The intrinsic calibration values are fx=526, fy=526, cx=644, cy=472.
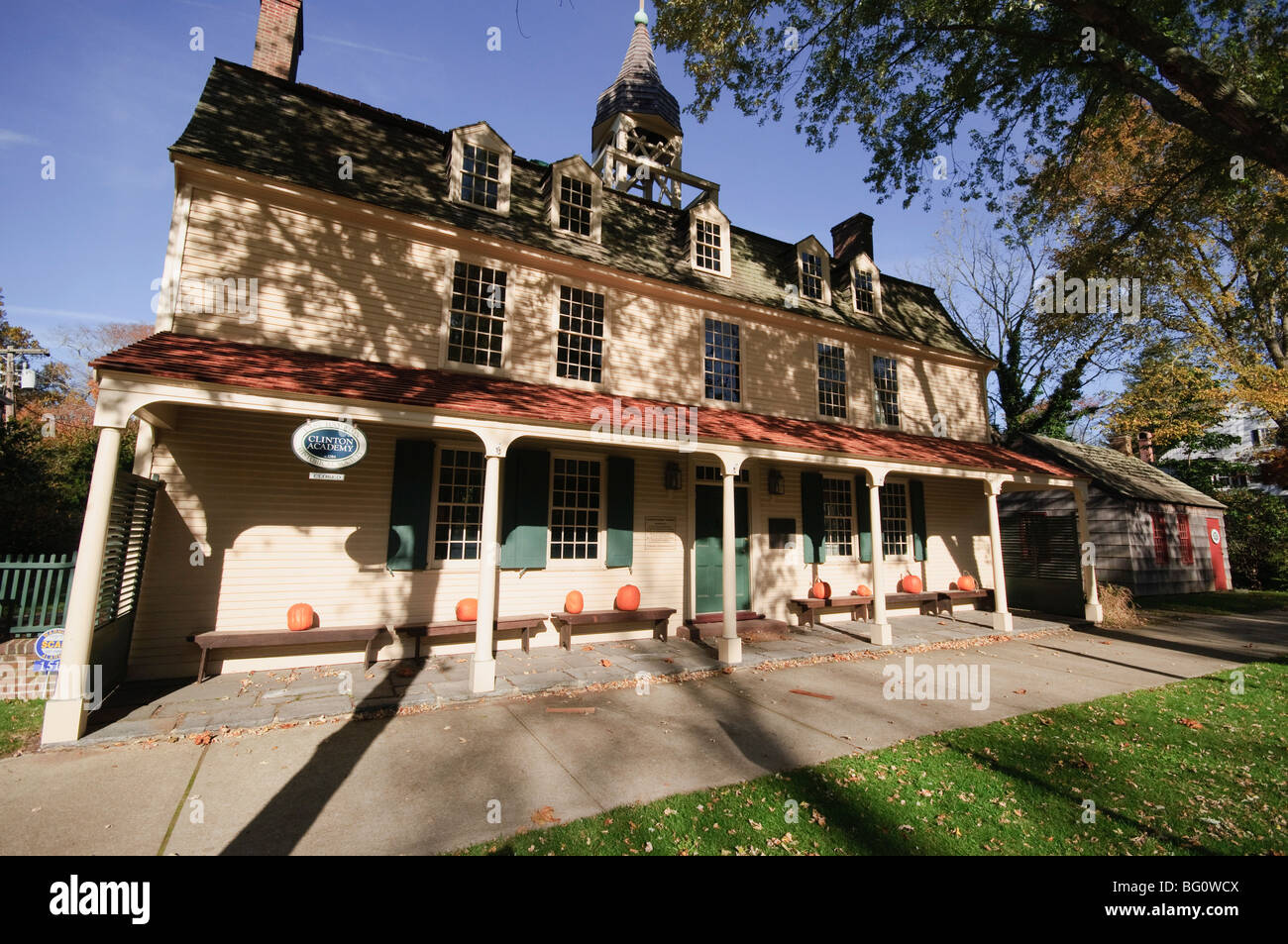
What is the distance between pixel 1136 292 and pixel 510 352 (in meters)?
21.3

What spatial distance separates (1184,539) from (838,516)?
47.9 feet

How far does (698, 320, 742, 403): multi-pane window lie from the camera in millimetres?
11328

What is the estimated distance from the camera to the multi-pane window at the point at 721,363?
37.2 feet

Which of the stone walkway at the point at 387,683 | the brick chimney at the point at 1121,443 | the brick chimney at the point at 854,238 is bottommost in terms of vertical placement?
the stone walkway at the point at 387,683

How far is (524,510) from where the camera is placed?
28.8 ft

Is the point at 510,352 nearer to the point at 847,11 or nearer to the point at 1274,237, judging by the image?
the point at 847,11

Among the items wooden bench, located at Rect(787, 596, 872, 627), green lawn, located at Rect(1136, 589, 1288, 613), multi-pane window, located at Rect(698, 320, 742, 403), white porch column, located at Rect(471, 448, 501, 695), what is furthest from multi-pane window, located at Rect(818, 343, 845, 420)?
green lawn, located at Rect(1136, 589, 1288, 613)

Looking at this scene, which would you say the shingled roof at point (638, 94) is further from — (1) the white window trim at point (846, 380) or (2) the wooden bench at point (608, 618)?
(2) the wooden bench at point (608, 618)

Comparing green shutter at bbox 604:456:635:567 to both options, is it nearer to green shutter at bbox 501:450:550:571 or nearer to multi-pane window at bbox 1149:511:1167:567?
green shutter at bbox 501:450:550:571

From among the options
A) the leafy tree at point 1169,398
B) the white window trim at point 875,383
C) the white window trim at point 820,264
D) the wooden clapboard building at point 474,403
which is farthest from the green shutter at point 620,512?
the leafy tree at point 1169,398

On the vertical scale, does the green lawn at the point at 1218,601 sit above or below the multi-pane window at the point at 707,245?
below

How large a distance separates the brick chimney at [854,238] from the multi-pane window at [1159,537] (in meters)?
12.7

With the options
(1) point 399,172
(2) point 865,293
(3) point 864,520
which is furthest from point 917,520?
(1) point 399,172

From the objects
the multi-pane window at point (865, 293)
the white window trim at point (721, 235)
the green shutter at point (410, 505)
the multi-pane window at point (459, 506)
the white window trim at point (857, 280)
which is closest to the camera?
the green shutter at point (410, 505)
